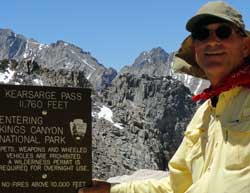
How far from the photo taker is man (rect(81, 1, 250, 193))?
4.07 meters

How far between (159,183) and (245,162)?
4.63ft

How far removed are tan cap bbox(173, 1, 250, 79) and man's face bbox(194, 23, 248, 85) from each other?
0.06 meters

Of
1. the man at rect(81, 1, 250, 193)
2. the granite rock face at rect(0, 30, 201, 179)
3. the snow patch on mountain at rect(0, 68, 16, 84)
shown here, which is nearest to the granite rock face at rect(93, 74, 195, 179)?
the granite rock face at rect(0, 30, 201, 179)

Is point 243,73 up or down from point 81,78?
down

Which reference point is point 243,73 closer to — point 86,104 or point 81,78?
point 86,104

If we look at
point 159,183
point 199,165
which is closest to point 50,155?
point 159,183

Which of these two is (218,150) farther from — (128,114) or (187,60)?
(128,114)

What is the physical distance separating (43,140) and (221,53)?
9.48ft

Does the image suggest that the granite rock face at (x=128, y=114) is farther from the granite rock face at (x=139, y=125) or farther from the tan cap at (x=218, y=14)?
the tan cap at (x=218, y=14)

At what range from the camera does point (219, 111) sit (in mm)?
4395

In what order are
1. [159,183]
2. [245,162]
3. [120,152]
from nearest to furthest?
[245,162], [159,183], [120,152]

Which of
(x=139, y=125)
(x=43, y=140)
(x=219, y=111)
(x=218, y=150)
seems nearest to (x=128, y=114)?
(x=139, y=125)

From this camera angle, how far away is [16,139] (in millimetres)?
6750

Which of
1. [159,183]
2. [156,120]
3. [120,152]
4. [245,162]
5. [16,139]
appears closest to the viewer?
[245,162]
